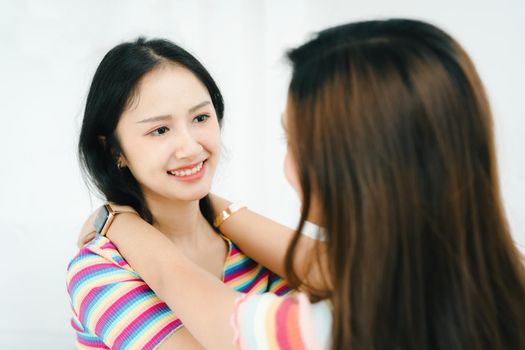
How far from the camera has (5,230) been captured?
5.91 feet

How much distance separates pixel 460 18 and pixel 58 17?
140 cm

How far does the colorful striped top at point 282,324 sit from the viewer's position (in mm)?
767

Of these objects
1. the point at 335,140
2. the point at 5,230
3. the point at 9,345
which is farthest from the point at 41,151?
the point at 335,140

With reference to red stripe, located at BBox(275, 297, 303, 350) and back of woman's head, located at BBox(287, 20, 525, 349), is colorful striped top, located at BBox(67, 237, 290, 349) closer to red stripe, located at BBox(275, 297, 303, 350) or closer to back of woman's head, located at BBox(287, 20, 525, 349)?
red stripe, located at BBox(275, 297, 303, 350)

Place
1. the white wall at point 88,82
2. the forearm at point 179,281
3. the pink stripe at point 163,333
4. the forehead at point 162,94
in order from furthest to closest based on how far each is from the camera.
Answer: the white wall at point 88,82, the forehead at point 162,94, the pink stripe at point 163,333, the forearm at point 179,281

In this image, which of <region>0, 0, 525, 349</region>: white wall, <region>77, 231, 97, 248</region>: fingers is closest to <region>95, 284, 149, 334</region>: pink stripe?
<region>77, 231, 97, 248</region>: fingers

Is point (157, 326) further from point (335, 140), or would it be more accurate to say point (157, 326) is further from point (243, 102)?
point (243, 102)

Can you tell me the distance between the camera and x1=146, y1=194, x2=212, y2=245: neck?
1.27 metres

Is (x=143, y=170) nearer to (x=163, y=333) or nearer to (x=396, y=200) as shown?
(x=163, y=333)

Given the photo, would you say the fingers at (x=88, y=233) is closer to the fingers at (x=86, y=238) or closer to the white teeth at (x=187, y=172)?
the fingers at (x=86, y=238)

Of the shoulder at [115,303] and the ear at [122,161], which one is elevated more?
the ear at [122,161]

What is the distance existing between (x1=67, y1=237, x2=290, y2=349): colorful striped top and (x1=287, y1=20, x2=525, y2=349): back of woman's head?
0.41 metres

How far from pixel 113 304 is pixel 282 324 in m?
0.40

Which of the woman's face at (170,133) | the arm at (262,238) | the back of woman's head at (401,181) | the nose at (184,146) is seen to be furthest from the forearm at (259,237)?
the back of woman's head at (401,181)
